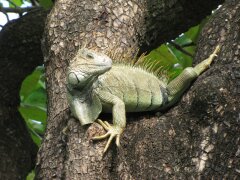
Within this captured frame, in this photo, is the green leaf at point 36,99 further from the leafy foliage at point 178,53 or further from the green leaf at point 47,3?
the leafy foliage at point 178,53

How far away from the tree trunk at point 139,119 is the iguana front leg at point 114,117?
0.04m

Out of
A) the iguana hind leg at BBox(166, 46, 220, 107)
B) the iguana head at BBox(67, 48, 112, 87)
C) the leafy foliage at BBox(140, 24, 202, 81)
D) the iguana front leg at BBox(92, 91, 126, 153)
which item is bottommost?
the leafy foliage at BBox(140, 24, 202, 81)

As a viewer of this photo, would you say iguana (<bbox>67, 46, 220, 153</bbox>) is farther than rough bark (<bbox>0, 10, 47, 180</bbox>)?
No

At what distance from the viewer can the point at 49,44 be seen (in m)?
3.28

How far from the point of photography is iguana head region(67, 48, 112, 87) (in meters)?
2.87

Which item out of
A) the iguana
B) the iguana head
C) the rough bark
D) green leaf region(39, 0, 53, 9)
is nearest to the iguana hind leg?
the iguana

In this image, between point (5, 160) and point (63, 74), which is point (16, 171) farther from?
point (63, 74)

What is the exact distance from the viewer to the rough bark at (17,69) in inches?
173

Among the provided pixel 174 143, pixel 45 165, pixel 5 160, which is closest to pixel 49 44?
pixel 45 165

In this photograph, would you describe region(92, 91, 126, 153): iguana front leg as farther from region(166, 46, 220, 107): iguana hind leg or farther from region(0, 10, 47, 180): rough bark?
region(0, 10, 47, 180): rough bark

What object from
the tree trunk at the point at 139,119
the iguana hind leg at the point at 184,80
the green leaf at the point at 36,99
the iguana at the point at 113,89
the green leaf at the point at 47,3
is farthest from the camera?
the green leaf at the point at 36,99

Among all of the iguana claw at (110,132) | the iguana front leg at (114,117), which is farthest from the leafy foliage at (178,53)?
the iguana claw at (110,132)

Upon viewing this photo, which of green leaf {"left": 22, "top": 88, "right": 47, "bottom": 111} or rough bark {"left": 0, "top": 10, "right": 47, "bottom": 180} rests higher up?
rough bark {"left": 0, "top": 10, "right": 47, "bottom": 180}

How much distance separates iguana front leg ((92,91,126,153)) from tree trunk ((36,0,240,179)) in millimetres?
42
